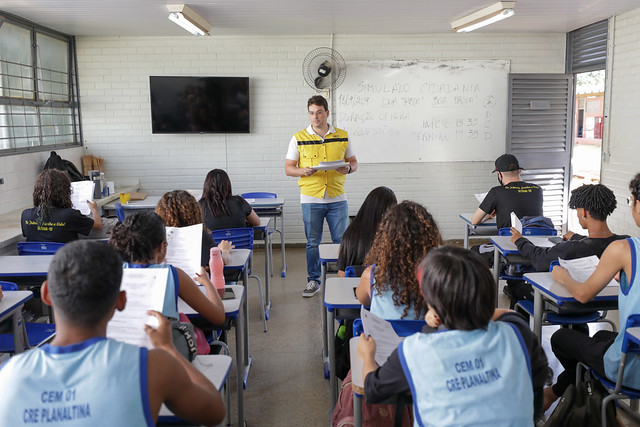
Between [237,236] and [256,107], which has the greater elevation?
[256,107]

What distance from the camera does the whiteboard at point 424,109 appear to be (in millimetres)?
6754

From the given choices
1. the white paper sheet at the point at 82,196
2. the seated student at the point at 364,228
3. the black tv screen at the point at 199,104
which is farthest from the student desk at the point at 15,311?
the black tv screen at the point at 199,104

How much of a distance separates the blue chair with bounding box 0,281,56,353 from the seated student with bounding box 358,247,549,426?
6.38 ft

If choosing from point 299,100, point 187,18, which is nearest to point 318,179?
point 187,18

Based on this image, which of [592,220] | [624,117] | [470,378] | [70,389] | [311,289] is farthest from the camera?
[624,117]

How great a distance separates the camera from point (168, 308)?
1.81 meters

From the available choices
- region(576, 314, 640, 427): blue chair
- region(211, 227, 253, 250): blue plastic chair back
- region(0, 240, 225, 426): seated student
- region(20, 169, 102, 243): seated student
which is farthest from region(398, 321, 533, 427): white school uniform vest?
region(20, 169, 102, 243): seated student

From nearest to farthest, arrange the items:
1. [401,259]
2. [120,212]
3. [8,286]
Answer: [401,259]
[8,286]
[120,212]

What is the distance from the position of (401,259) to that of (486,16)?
3.95 m

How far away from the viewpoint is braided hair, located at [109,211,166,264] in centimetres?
207

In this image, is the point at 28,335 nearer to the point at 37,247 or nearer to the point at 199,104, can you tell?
the point at 37,247

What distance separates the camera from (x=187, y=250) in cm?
256

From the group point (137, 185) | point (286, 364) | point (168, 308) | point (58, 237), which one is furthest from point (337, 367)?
point (137, 185)

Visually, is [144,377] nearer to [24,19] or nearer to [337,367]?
[337,367]
